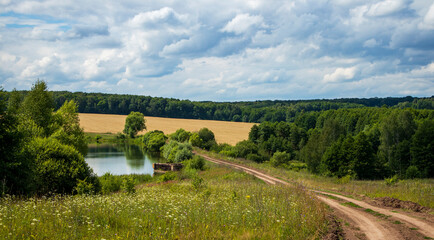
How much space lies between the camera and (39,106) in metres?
41.1

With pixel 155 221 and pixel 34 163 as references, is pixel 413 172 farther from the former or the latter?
pixel 155 221

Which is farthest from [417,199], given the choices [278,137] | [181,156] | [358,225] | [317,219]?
[278,137]

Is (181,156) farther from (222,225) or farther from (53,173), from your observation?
(222,225)

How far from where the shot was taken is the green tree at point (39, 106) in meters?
40.4

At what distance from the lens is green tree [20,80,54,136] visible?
133 feet

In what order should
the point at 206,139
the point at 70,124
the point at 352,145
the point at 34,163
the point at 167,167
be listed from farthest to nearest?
the point at 206,139
the point at 352,145
the point at 167,167
the point at 70,124
the point at 34,163

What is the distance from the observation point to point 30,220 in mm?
8086

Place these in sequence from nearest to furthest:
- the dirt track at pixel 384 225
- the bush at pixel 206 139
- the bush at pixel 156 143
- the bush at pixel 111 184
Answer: the dirt track at pixel 384 225 < the bush at pixel 111 184 < the bush at pixel 206 139 < the bush at pixel 156 143

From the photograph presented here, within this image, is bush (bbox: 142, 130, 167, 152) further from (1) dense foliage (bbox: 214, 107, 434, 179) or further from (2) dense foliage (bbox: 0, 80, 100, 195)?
(2) dense foliage (bbox: 0, 80, 100, 195)

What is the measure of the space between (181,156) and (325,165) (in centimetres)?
2456

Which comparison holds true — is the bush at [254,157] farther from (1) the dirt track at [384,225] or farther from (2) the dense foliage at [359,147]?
(1) the dirt track at [384,225]

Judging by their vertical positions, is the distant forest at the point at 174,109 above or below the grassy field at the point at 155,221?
above

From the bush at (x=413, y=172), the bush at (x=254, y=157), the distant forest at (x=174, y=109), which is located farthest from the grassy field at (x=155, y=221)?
the distant forest at (x=174, y=109)

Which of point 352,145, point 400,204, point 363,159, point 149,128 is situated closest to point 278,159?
point 352,145
